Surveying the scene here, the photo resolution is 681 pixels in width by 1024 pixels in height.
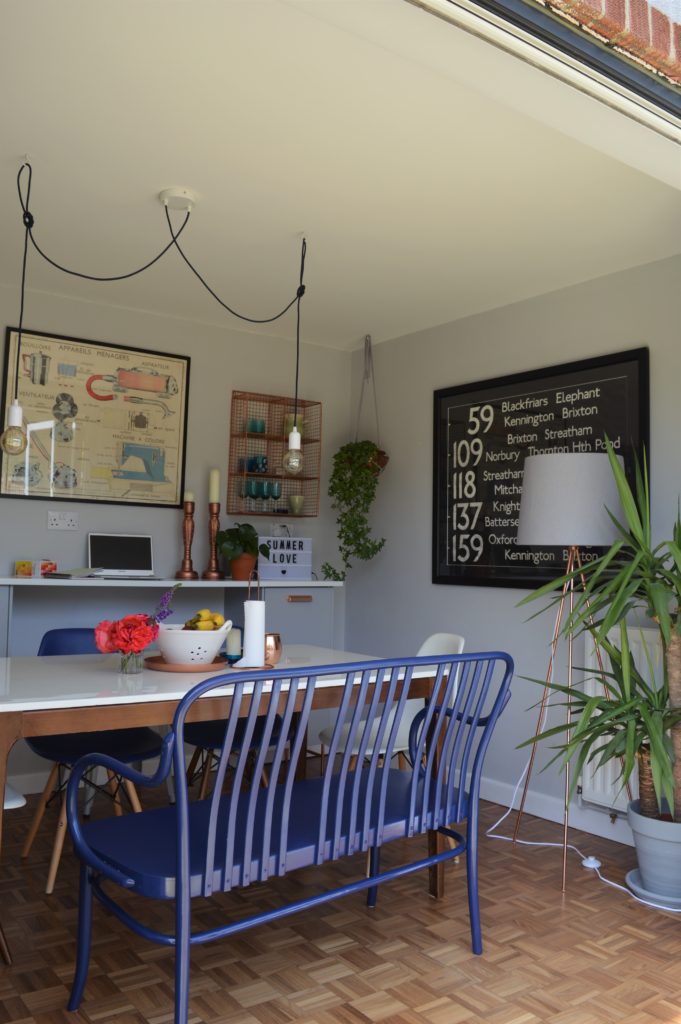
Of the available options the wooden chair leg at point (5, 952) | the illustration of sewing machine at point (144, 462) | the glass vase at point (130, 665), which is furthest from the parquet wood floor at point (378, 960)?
the illustration of sewing machine at point (144, 462)

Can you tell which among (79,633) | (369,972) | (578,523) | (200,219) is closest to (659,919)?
(369,972)

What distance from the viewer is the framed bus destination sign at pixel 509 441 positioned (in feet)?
12.1

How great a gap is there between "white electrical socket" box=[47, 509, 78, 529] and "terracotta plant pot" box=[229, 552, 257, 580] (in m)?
0.84

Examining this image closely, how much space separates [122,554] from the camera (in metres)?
4.40

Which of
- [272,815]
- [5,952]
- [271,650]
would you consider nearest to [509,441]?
[271,650]

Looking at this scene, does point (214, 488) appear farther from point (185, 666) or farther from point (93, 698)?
point (93, 698)

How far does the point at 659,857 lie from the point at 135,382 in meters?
3.32

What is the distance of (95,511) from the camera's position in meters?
4.43

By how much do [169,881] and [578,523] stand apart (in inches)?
80.7

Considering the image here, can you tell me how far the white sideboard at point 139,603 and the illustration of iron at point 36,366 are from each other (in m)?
1.04

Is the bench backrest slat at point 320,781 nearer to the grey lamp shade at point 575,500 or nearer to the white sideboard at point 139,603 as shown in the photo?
the grey lamp shade at point 575,500

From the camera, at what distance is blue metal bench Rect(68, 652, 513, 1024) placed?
184 cm

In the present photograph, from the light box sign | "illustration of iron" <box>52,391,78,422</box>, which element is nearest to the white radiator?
the light box sign

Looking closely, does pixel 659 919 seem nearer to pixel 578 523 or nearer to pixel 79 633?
pixel 578 523
